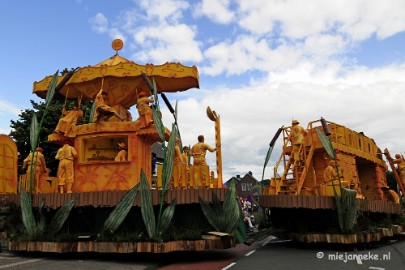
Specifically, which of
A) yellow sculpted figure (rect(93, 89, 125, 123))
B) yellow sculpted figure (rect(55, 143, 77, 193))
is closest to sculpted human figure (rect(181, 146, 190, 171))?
yellow sculpted figure (rect(93, 89, 125, 123))

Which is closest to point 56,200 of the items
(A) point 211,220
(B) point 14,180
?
(B) point 14,180

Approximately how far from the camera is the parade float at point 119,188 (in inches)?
349

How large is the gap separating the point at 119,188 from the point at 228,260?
11.9 ft

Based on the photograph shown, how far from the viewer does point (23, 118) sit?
68.1 ft

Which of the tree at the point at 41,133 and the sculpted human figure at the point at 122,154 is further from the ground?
the tree at the point at 41,133

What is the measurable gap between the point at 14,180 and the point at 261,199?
8.02m

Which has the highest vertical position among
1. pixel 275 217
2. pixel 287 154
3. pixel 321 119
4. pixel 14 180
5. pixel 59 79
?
pixel 59 79

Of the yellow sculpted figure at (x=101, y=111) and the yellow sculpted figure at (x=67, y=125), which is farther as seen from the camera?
the yellow sculpted figure at (x=67, y=125)

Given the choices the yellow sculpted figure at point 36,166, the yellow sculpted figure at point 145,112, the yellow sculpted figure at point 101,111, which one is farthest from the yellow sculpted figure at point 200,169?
the yellow sculpted figure at point 36,166

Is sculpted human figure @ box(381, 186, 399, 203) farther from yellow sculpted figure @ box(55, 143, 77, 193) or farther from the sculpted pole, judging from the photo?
yellow sculpted figure @ box(55, 143, 77, 193)

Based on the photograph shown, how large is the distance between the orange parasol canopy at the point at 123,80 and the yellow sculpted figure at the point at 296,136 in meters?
4.05

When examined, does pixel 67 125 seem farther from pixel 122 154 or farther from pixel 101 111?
pixel 122 154

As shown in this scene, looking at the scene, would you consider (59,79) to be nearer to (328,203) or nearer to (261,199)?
(261,199)

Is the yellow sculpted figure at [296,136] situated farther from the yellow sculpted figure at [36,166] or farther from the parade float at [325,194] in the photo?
the yellow sculpted figure at [36,166]
